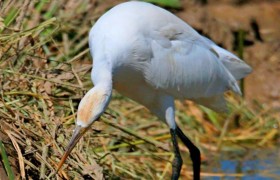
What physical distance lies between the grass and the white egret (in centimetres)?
32

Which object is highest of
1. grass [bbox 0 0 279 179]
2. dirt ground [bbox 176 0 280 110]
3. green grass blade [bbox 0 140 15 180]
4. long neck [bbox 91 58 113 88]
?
long neck [bbox 91 58 113 88]

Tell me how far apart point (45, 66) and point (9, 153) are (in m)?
1.12

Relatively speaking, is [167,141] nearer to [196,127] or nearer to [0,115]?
[196,127]

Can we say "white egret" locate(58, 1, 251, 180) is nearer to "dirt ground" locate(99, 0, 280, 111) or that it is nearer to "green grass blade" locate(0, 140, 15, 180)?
"green grass blade" locate(0, 140, 15, 180)

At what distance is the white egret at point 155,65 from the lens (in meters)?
5.64

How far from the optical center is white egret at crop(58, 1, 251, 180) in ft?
18.5

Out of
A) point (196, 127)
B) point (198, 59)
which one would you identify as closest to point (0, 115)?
point (198, 59)

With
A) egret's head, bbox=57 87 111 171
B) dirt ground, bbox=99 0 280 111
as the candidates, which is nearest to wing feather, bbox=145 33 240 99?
egret's head, bbox=57 87 111 171

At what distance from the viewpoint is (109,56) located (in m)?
5.66

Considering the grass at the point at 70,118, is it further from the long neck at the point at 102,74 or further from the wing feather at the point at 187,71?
the long neck at the point at 102,74

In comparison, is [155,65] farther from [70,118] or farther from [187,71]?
[70,118]

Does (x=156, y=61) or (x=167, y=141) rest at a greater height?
(x=156, y=61)

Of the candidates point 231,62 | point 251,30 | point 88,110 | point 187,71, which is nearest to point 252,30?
point 251,30

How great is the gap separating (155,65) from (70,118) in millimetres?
651
